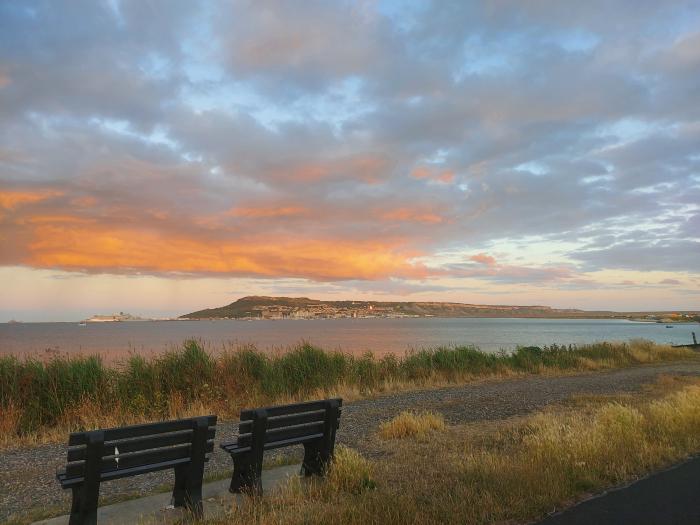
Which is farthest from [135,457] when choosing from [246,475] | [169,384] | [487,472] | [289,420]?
[169,384]

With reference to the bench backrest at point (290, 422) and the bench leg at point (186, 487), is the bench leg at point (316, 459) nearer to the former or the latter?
the bench backrest at point (290, 422)

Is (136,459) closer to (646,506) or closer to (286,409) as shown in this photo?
(286,409)

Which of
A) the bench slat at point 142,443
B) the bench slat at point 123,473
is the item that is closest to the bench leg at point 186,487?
the bench slat at point 123,473

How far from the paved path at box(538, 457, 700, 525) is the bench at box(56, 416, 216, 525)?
301 centimetres

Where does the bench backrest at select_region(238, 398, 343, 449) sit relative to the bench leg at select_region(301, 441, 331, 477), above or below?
above

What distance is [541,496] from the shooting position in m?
4.92

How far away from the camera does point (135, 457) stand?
4.54 m

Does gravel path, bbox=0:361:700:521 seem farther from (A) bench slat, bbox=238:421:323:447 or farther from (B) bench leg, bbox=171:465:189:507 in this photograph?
(A) bench slat, bbox=238:421:323:447

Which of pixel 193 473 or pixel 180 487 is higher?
pixel 193 473

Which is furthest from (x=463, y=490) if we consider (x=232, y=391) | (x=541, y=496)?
(x=232, y=391)

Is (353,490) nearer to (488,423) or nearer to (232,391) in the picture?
(488,423)

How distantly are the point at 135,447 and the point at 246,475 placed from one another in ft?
4.01

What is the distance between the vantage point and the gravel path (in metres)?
5.98

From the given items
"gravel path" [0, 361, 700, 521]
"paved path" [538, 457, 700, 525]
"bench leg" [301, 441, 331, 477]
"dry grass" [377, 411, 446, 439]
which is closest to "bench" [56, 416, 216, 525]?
"bench leg" [301, 441, 331, 477]
